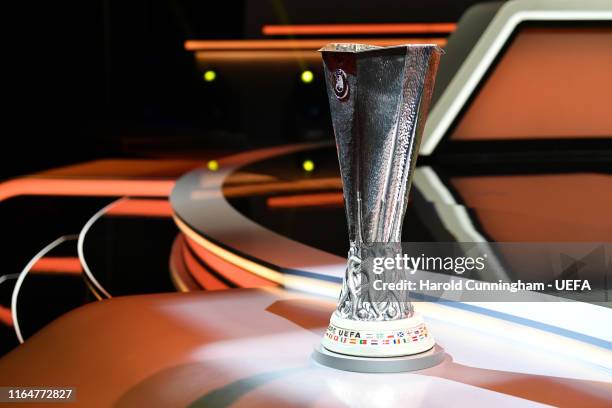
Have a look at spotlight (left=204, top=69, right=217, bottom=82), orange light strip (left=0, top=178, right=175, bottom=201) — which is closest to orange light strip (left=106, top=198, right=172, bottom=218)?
orange light strip (left=0, top=178, right=175, bottom=201)

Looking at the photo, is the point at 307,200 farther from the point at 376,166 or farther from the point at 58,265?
the point at 376,166

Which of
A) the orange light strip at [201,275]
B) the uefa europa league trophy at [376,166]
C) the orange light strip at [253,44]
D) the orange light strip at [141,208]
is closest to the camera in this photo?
the uefa europa league trophy at [376,166]

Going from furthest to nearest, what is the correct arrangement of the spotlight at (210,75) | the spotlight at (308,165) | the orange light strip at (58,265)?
1. the spotlight at (210,75)
2. the spotlight at (308,165)
3. the orange light strip at (58,265)

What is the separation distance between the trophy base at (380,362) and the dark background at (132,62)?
7429 millimetres

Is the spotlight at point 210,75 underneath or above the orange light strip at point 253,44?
underneath

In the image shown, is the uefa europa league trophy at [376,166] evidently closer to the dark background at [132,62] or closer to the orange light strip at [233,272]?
the orange light strip at [233,272]

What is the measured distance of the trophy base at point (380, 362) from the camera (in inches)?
61.7

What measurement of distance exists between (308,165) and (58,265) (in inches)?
114

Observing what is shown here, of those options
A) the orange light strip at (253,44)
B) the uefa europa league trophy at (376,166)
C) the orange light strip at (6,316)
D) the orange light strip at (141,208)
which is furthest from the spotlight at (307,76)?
the uefa europa league trophy at (376,166)

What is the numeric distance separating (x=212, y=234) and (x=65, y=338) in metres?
0.88

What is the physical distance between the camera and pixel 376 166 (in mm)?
1587

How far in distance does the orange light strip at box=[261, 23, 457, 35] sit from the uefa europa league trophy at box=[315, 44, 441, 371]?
7964 millimetres

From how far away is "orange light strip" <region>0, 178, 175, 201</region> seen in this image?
5.11 meters

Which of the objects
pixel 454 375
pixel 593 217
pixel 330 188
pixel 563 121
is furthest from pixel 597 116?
pixel 454 375
